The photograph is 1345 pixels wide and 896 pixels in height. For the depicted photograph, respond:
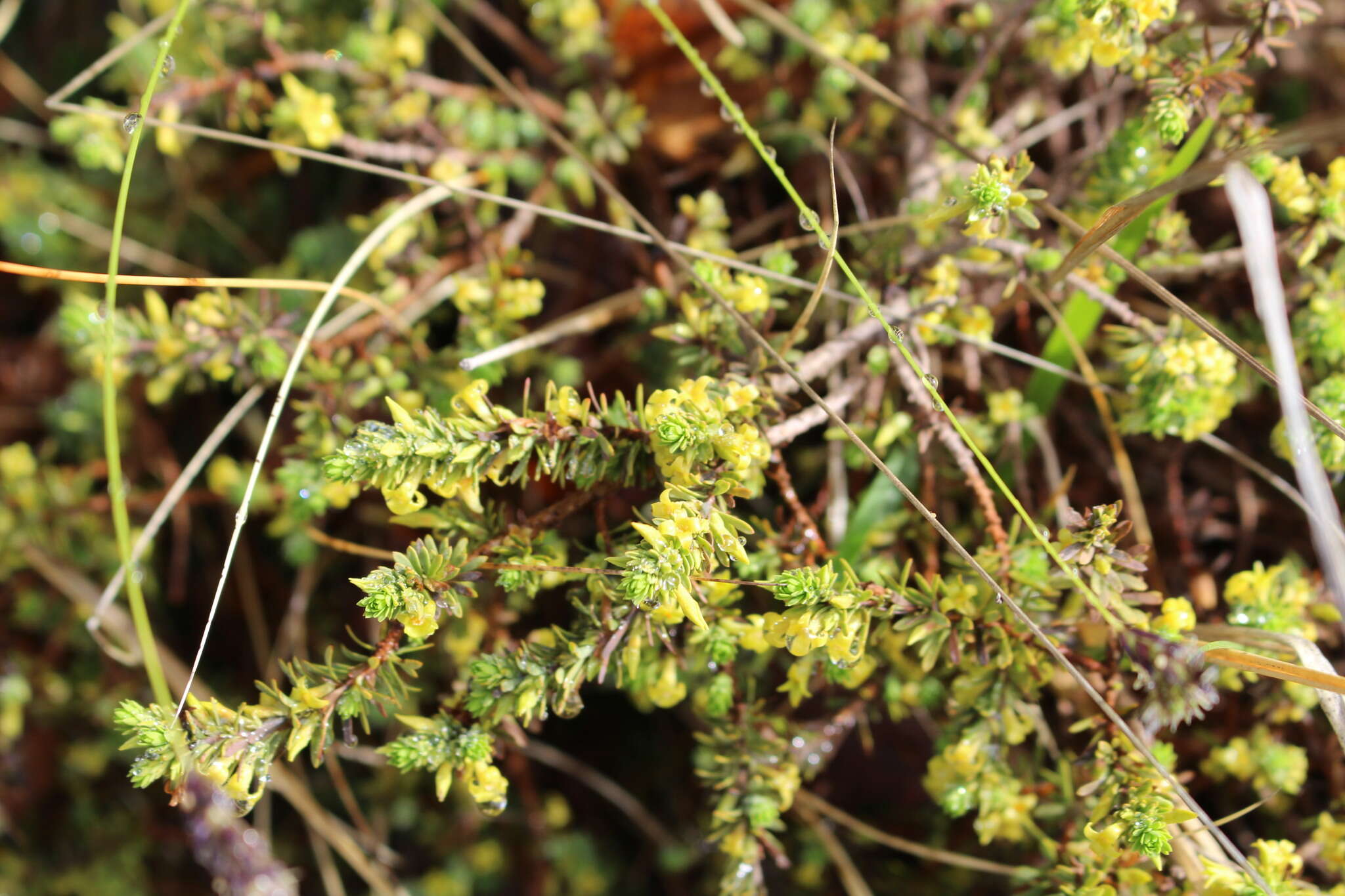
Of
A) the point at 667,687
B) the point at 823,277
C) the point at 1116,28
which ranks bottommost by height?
the point at 667,687

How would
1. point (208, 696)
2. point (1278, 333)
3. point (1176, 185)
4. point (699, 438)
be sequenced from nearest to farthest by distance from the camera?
point (1278, 333) < point (1176, 185) < point (699, 438) < point (208, 696)

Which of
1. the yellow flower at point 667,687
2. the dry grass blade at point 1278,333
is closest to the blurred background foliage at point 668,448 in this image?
the yellow flower at point 667,687

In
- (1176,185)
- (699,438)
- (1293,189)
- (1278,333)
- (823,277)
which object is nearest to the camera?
(1278,333)

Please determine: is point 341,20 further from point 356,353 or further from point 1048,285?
point 1048,285

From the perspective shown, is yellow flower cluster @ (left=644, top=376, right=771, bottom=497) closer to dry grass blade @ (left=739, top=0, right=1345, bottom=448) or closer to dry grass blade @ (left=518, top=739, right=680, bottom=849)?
dry grass blade @ (left=739, top=0, right=1345, bottom=448)

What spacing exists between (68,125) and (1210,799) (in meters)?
2.28

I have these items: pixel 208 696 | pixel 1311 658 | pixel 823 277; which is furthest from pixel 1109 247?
pixel 208 696

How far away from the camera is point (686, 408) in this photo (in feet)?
3.69

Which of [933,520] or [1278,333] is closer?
[1278,333]

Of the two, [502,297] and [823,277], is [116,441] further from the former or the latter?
[823,277]

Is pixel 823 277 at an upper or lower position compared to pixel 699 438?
upper

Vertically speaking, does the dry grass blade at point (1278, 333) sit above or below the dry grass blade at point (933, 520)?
above

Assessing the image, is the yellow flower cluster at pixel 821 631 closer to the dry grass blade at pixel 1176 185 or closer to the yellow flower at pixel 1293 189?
the dry grass blade at pixel 1176 185

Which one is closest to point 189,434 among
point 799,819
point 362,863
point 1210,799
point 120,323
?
point 120,323
